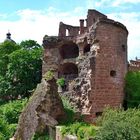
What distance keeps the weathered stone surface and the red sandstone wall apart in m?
2.98

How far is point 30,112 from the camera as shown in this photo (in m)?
33.2

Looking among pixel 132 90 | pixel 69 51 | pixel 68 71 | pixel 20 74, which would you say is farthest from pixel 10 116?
pixel 132 90

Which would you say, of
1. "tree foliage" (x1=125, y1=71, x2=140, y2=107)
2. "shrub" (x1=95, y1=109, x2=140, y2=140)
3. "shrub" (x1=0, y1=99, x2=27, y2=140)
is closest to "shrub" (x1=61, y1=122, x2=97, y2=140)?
"shrub" (x1=95, y1=109, x2=140, y2=140)

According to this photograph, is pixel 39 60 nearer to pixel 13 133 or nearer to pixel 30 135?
pixel 13 133

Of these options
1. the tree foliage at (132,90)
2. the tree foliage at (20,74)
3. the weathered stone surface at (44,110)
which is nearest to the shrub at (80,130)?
the weathered stone surface at (44,110)

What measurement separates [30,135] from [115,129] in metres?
9.42

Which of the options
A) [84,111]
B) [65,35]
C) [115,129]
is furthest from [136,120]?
[65,35]

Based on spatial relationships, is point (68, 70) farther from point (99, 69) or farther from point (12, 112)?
point (99, 69)

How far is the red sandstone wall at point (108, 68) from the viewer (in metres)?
33.9

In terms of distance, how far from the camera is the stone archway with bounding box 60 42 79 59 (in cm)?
4167

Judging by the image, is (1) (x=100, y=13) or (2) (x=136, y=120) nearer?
(2) (x=136, y=120)

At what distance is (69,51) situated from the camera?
42031 millimetres

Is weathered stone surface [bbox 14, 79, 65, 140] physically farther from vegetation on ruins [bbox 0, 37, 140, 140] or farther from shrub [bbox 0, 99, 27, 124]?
shrub [bbox 0, 99, 27, 124]

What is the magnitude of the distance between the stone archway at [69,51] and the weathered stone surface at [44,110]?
9194mm
